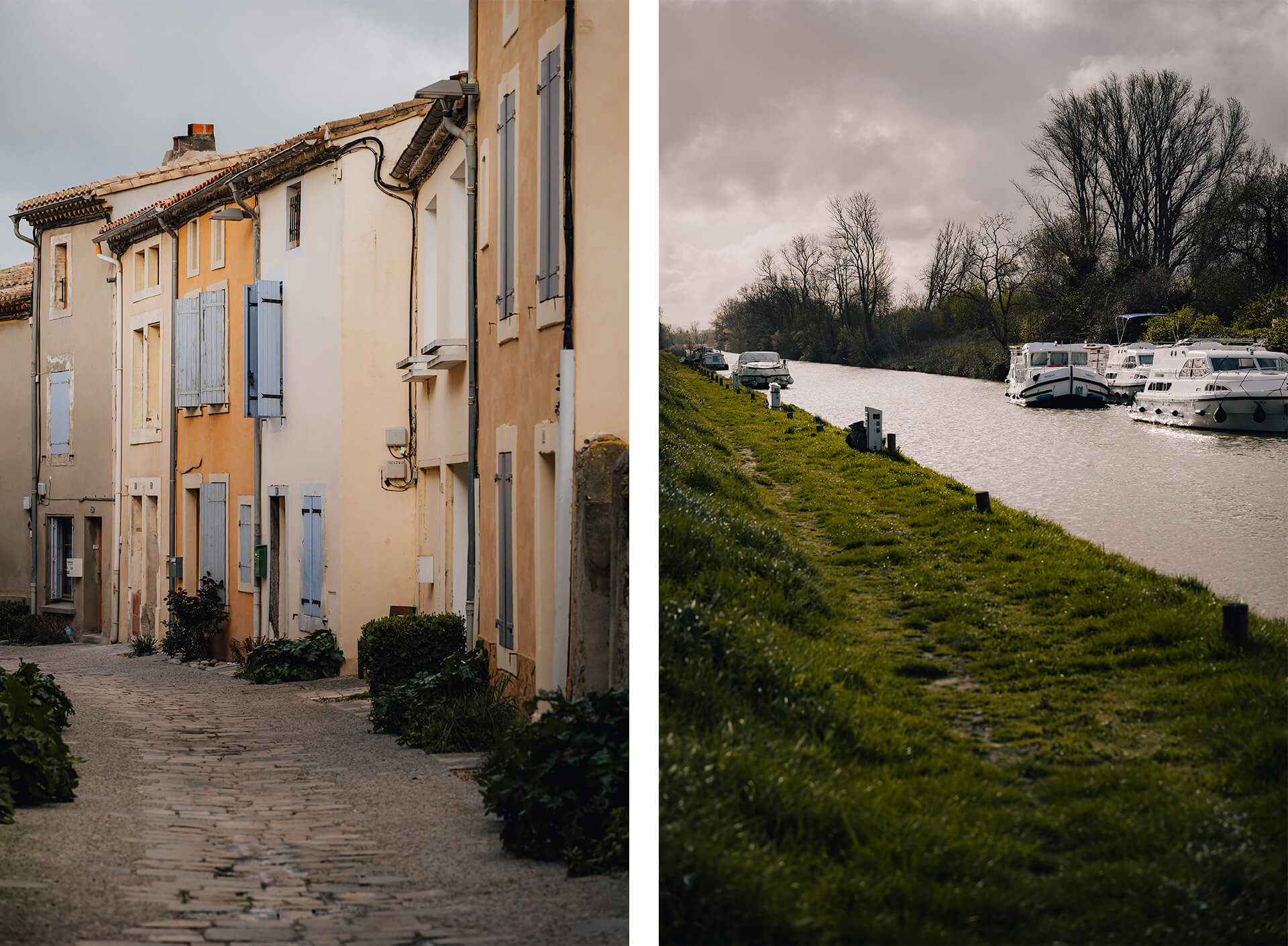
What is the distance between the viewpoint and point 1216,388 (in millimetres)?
2604

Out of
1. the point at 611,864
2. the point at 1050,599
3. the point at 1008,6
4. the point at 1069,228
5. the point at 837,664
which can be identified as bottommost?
the point at 611,864

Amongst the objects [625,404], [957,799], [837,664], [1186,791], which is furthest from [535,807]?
[1186,791]

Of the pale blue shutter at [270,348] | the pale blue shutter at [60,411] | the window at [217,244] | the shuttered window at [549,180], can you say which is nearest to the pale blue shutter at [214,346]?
the window at [217,244]

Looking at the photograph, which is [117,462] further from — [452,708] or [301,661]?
[452,708]

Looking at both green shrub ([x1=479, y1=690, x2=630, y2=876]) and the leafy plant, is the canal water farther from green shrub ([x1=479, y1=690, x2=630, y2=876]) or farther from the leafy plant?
the leafy plant

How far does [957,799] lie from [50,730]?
15.1 feet

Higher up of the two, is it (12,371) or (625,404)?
(12,371)

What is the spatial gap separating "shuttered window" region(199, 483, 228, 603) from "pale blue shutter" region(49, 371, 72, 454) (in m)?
2.68

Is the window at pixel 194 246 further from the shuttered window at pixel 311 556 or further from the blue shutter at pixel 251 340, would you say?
the shuttered window at pixel 311 556

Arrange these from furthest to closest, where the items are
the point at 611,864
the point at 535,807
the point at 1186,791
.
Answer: the point at 535,807
the point at 611,864
the point at 1186,791

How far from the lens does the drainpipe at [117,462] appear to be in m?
15.6

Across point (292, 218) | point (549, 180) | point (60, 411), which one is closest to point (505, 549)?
point (549, 180)

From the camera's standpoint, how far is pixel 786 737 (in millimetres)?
2664

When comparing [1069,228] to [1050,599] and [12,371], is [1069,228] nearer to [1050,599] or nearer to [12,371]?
[1050,599]
